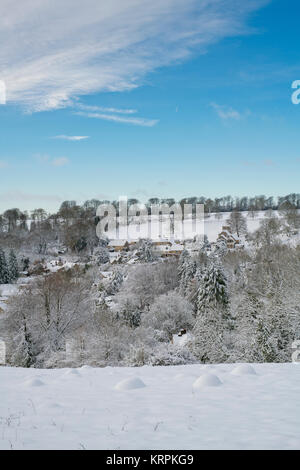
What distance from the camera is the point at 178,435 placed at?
13.1 ft

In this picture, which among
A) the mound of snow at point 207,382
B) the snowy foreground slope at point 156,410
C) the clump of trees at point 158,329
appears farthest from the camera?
the clump of trees at point 158,329

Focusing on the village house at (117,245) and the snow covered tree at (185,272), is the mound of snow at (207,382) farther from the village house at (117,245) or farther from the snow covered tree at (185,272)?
the village house at (117,245)

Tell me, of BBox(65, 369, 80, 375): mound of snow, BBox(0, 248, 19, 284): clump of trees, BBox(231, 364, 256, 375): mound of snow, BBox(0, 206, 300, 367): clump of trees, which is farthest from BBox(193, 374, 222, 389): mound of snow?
BBox(0, 248, 19, 284): clump of trees

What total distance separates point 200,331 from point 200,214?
283 ft

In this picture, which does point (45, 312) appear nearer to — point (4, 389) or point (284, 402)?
point (4, 389)

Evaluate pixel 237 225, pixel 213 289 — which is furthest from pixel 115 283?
pixel 237 225

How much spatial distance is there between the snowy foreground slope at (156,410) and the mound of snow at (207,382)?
0.06ft

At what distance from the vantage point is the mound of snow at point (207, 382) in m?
6.18

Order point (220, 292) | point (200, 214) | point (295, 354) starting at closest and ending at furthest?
point (295, 354), point (220, 292), point (200, 214)

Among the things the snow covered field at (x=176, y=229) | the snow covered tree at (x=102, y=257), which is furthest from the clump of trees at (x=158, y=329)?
the snow covered field at (x=176, y=229)

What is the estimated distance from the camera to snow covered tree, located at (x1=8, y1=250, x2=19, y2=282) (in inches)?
1982

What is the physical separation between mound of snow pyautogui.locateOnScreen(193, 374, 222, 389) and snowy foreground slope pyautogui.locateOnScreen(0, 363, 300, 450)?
0.06 ft

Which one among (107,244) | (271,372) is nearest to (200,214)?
(107,244)

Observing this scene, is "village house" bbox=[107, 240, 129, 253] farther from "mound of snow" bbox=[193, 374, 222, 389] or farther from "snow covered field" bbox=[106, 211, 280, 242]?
"mound of snow" bbox=[193, 374, 222, 389]
